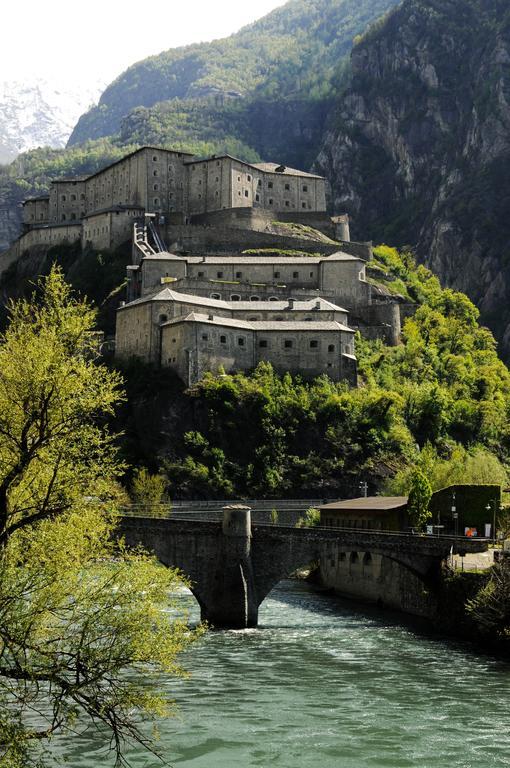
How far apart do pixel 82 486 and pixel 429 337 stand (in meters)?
99.5

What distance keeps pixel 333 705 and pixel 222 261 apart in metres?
84.5

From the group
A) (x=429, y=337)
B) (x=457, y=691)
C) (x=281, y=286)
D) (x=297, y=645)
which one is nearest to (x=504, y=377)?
(x=429, y=337)

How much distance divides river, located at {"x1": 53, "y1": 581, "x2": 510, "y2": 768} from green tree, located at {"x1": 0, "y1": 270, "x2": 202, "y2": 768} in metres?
7.29

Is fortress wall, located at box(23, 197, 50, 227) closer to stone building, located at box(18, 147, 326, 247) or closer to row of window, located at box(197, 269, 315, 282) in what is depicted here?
stone building, located at box(18, 147, 326, 247)

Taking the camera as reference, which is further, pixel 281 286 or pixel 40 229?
pixel 40 229

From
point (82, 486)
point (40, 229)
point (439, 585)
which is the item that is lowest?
point (439, 585)

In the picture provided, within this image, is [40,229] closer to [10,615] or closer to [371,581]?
[371,581]

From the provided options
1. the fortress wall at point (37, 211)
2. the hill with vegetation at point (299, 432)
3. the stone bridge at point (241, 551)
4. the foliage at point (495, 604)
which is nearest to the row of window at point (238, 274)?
the hill with vegetation at point (299, 432)

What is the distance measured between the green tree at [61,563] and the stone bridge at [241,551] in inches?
1077

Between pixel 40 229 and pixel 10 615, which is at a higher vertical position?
pixel 40 229

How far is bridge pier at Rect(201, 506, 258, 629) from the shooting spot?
54438mm

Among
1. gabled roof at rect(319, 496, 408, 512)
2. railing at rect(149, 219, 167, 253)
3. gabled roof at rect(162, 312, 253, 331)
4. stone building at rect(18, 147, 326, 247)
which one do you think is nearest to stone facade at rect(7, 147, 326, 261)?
stone building at rect(18, 147, 326, 247)

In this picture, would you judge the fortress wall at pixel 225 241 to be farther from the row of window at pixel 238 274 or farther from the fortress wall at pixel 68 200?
the fortress wall at pixel 68 200

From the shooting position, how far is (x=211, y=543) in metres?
55.8
